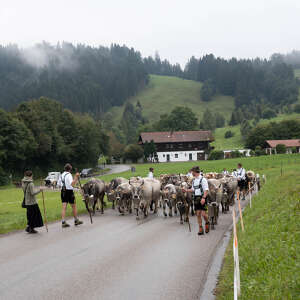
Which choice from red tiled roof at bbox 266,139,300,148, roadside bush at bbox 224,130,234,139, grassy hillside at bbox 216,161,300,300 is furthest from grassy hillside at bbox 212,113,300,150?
grassy hillside at bbox 216,161,300,300

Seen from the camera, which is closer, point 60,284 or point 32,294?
point 32,294

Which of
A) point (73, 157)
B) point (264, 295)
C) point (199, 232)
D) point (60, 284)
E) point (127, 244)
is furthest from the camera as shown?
point (73, 157)

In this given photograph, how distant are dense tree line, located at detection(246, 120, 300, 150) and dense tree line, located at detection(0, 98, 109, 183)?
4203cm

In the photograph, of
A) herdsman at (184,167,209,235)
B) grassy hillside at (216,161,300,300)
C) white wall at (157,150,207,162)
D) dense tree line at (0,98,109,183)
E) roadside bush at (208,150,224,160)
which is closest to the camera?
grassy hillside at (216,161,300,300)

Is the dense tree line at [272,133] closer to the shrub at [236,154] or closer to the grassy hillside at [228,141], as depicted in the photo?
the grassy hillside at [228,141]

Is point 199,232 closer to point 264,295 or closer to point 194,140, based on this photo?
point 264,295

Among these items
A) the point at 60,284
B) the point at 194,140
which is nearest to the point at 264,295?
the point at 60,284

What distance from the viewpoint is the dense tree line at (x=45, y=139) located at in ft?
211

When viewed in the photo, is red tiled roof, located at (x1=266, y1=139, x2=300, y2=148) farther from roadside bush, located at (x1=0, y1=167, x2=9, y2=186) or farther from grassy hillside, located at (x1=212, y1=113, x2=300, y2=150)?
roadside bush, located at (x1=0, y1=167, x2=9, y2=186)

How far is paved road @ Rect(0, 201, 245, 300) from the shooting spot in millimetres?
7227

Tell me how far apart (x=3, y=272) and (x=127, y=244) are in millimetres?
3929

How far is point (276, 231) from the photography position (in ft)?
34.3

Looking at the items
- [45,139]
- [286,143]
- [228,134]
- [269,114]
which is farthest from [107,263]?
[269,114]

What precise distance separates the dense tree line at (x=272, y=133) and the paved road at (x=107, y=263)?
100435 millimetres
